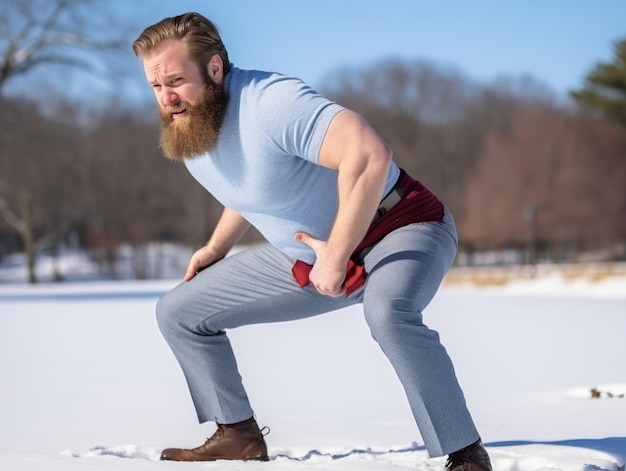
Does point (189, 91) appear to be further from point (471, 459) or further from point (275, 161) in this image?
point (471, 459)

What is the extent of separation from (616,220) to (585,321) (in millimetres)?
30316

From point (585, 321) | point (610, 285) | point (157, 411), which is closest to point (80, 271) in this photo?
point (610, 285)

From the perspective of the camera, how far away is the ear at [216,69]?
2.56m

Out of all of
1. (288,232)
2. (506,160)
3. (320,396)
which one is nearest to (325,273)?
(288,232)

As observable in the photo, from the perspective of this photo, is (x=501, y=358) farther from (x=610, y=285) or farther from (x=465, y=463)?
(x=610, y=285)

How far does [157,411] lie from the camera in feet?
13.6

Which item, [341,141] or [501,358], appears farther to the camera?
[501,358]

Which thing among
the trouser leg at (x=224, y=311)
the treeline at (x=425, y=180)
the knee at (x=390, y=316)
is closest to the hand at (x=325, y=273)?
the knee at (x=390, y=316)

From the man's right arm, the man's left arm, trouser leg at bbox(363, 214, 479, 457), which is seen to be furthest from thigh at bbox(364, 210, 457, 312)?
the man's right arm

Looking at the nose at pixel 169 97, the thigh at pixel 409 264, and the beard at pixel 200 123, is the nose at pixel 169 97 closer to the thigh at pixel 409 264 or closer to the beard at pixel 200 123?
the beard at pixel 200 123

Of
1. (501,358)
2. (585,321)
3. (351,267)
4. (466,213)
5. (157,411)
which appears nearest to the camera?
(351,267)

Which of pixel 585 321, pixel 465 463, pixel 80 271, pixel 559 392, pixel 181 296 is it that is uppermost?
pixel 181 296

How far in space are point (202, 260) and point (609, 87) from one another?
71.9 feet

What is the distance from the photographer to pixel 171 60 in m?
2.52
